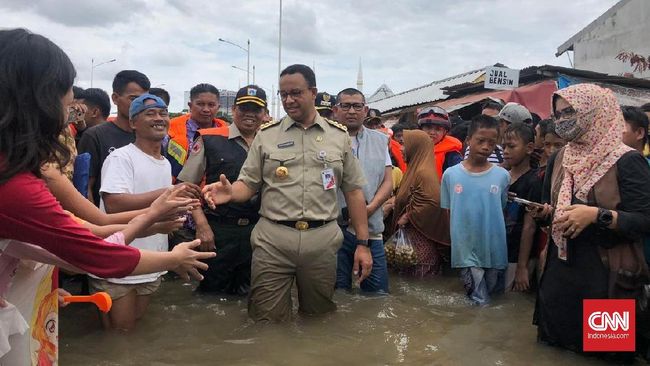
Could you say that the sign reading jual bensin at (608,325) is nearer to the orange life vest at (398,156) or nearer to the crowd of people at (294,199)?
the crowd of people at (294,199)

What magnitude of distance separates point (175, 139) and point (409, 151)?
2.32m

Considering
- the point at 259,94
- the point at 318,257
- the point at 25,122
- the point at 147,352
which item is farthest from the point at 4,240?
the point at 259,94

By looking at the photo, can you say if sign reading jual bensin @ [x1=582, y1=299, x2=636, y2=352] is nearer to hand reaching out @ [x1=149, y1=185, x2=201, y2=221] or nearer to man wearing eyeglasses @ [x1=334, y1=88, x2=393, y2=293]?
man wearing eyeglasses @ [x1=334, y1=88, x2=393, y2=293]

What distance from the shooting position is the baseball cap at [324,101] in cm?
555

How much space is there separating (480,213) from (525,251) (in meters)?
0.54

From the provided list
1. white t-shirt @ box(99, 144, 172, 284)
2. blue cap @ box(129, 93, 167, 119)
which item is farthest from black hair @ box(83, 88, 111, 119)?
white t-shirt @ box(99, 144, 172, 284)

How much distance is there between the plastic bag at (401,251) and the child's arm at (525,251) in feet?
3.34

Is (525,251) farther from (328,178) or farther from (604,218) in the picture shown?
Answer: (328,178)

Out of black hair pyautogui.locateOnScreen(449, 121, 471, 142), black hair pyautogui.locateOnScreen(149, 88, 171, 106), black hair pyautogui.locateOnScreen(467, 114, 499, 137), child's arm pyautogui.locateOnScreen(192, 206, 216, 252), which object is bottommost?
child's arm pyautogui.locateOnScreen(192, 206, 216, 252)

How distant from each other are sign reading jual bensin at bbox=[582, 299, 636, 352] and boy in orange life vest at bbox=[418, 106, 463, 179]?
2652 mm

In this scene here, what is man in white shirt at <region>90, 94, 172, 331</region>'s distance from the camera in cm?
337

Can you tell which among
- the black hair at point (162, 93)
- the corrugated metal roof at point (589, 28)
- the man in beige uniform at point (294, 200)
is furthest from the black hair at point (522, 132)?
the corrugated metal roof at point (589, 28)

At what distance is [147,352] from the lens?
332 cm

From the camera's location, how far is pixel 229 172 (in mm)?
4168
